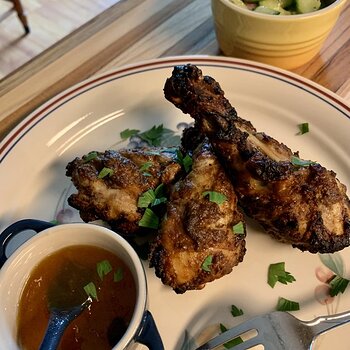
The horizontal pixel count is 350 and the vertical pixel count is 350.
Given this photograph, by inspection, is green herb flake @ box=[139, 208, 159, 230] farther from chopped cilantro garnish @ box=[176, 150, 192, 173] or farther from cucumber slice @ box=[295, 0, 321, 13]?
cucumber slice @ box=[295, 0, 321, 13]

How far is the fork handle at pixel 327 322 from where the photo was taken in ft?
3.69

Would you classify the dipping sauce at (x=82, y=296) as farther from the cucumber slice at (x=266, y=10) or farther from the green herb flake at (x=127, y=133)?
the cucumber slice at (x=266, y=10)

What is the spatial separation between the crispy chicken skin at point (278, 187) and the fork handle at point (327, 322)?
16 cm

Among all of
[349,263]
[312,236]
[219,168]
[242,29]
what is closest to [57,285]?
[219,168]

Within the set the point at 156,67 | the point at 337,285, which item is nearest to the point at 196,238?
the point at 337,285

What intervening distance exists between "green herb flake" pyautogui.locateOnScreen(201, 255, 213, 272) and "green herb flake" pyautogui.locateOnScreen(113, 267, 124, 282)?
0.63 feet

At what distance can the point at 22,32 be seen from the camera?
116 inches

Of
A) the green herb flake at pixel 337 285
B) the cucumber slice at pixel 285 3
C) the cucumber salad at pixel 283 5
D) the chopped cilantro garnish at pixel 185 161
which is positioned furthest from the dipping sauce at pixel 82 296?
the cucumber slice at pixel 285 3

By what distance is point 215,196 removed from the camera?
1.21 m

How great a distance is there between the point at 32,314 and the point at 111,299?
0.58 feet

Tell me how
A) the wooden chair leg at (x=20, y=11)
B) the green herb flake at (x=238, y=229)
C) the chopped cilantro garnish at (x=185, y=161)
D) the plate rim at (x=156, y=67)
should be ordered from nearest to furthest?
the green herb flake at (x=238, y=229)
the chopped cilantro garnish at (x=185, y=161)
the plate rim at (x=156, y=67)
the wooden chair leg at (x=20, y=11)

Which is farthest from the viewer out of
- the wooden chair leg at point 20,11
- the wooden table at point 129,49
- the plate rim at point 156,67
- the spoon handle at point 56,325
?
the wooden chair leg at point 20,11

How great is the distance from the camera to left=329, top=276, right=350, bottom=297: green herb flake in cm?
125

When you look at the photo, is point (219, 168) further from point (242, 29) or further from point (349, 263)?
point (242, 29)
